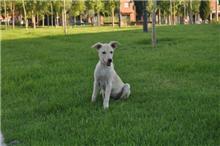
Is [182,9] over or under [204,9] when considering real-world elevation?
under

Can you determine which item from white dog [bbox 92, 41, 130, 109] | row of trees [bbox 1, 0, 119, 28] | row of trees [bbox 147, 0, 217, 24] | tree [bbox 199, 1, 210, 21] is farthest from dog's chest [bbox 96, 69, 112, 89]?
tree [bbox 199, 1, 210, 21]

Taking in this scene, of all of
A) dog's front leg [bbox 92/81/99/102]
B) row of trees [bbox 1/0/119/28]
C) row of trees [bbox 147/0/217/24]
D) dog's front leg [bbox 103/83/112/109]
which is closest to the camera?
dog's front leg [bbox 103/83/112/109]

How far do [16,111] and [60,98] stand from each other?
3.42 feet

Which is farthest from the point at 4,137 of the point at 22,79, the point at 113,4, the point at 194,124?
the point at 113,4

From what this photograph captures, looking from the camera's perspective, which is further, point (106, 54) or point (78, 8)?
point (78, 8)

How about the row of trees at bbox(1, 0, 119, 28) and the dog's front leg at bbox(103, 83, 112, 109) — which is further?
the row of trees at bbox(1, 0, 119, 28)

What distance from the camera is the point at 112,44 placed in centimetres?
805

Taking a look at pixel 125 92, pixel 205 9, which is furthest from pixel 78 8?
pixel 125 92

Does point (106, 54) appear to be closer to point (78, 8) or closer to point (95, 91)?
point (95, 91)

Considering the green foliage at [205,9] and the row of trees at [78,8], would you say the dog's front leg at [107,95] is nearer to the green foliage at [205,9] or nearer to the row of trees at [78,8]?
the row of trees at [78,8]

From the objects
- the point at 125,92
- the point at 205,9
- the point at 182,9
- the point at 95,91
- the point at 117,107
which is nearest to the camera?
the point at 117,107

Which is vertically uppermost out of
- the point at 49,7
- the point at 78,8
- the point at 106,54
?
the point at 49,7

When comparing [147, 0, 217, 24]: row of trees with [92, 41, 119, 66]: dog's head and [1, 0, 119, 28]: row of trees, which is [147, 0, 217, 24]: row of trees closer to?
[1, 0, 119, 28]: row of trees

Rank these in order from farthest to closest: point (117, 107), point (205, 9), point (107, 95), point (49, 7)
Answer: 1. point (205, 9)
2. point (49, 7)
3. point (107, 95)
4. point (117, 107)
